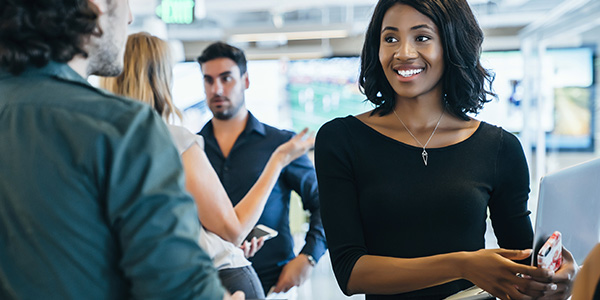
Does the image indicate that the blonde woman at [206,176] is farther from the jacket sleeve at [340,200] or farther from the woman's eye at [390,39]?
the woman's eye at [390,39]

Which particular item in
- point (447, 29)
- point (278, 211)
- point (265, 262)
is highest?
point (447, 29)

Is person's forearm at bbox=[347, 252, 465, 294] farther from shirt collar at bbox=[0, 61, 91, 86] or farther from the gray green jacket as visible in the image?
shirt collar at bbox=[0, 61, 91, 86]

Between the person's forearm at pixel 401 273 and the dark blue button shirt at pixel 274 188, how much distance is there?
1087 mm

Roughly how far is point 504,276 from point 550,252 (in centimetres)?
12

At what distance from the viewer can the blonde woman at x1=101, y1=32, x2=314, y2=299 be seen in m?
1.61

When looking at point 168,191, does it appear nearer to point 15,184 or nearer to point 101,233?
point 101,233

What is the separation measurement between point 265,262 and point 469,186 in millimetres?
1226

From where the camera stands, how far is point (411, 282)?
1379 mm

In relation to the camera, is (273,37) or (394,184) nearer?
(394,184)

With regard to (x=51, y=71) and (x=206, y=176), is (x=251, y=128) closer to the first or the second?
(x=206, y=176)

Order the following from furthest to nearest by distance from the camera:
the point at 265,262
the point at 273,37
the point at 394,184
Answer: the point at 273,37
the point at 265,262
the point at 394,184

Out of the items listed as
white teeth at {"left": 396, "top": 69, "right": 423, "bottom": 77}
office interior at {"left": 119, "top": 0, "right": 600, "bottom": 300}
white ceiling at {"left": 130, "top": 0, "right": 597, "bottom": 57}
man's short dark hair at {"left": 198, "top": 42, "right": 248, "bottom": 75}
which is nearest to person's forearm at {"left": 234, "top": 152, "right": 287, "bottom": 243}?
white teeth at {"left": 396, "top": 69, "right": 423, "bottom": 77}

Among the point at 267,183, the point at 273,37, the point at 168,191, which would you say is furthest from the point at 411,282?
the point at 273,37

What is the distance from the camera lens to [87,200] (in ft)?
2.70
